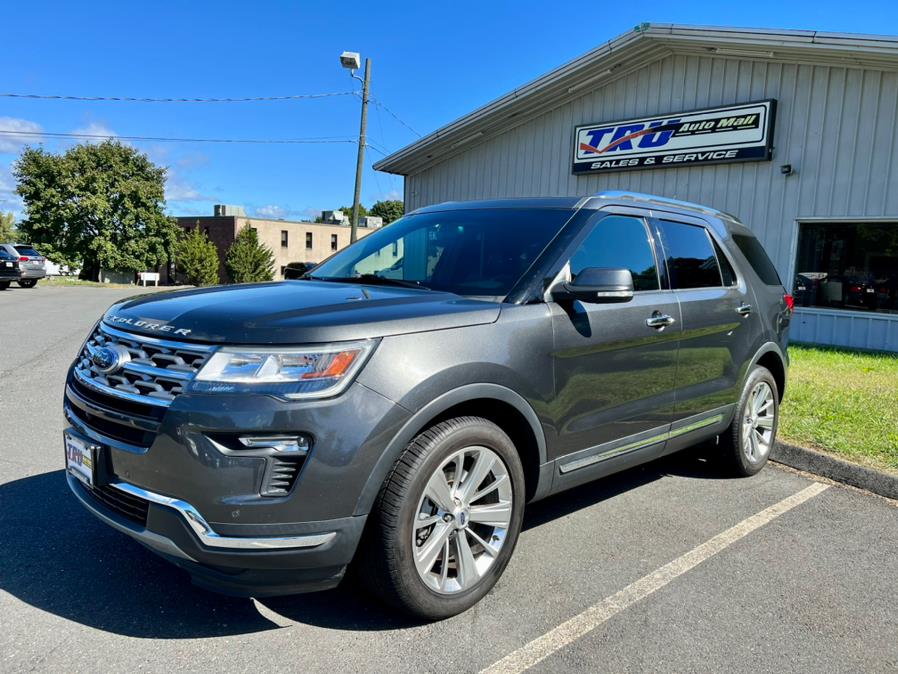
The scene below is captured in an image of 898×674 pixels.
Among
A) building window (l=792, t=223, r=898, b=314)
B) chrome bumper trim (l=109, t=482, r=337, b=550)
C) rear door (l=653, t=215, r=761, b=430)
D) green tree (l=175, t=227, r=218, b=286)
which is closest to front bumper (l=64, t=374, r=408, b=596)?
chrome bumper trim (l=109, t=482, r=337, b=550)

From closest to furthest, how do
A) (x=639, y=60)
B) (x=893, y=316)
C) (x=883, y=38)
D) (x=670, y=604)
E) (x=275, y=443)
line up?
(x=275, y=443)
(x=670, y=604)
(x=883, y=38)
(x=893, y=316)
(x=639, y=60)

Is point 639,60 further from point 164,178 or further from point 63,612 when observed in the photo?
point 164,178

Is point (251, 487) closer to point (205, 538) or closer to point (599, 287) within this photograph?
point (205, 538)

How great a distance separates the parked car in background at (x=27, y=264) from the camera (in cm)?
2672

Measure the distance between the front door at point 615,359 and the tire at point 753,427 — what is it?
0.99 m

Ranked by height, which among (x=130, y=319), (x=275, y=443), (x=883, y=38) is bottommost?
(x=275, y=443)

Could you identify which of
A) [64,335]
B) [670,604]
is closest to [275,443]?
[670,604]

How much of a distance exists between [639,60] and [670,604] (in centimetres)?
1254

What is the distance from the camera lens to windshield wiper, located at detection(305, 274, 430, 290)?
11.7 feet

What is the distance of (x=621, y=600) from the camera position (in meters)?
3.13

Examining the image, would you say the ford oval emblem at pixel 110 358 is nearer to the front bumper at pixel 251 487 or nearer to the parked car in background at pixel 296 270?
the front bumper at pixel 251 487

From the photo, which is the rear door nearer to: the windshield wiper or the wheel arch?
the wheel arch

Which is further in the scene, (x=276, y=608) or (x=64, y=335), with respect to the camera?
(x=64, y=335)

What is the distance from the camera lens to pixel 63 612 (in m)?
2.87
